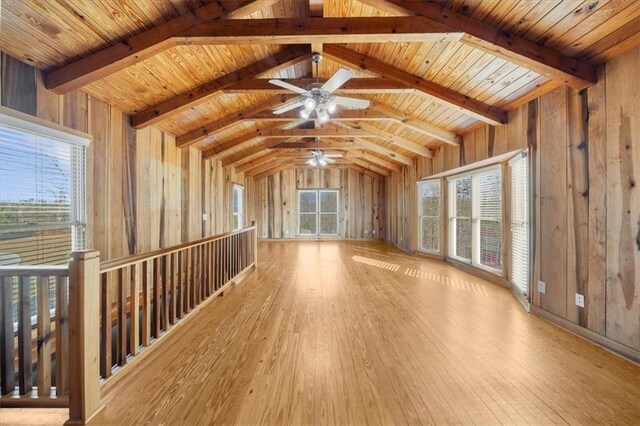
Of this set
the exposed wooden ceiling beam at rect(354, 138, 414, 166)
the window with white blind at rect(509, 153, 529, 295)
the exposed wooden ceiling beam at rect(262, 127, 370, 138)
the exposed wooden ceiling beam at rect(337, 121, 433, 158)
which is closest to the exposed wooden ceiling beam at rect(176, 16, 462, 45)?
the window with white blind at rect(509, 153, 529, 295)

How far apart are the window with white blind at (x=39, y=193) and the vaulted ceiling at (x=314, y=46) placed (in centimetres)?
51

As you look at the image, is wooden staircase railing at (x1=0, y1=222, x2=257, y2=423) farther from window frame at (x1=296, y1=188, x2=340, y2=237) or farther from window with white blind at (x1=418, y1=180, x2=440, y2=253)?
window frame at (x1=296, y1=188, x2=340, y2=237)

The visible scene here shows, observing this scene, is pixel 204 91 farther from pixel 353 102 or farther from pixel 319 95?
pixel 353 102

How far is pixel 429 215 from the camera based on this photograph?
6.69 metres

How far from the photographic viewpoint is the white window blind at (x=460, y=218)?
5.34 m

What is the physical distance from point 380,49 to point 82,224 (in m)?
3.77

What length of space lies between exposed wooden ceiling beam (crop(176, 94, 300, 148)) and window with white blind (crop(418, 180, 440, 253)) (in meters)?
4.24

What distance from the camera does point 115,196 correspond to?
3.24 meters

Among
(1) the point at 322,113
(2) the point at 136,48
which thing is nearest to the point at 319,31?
(1) the point at 322,113

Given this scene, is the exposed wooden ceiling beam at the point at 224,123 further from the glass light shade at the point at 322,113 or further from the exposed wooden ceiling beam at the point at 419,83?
the exposed wooden ceiling beam at the point at 419,83

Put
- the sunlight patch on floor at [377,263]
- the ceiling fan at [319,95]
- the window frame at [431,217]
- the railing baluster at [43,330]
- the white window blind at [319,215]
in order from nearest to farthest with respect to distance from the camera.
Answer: the railing baluster at [43,330], the ceiling fan at [319,95], the sunlight patch on floor at [377,263], the window frame at [431,217], the white window blind at [319,215]

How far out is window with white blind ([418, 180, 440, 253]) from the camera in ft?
20.9

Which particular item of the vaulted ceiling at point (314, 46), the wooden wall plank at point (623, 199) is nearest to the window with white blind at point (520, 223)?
the vaulted ceiling at point (314, 46)

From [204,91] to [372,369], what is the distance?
364cm
